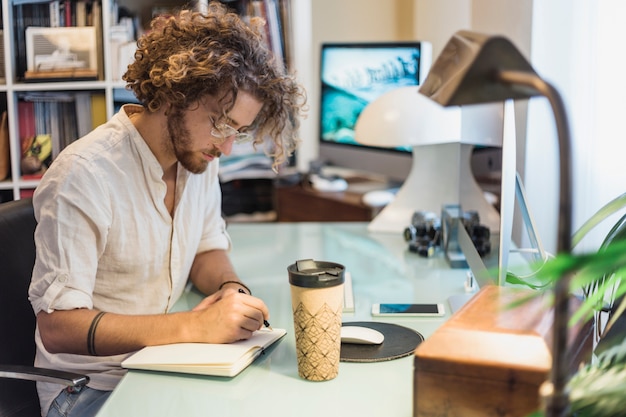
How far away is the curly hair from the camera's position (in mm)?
1449

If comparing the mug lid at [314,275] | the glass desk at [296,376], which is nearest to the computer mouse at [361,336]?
the glass desk at [296,376]

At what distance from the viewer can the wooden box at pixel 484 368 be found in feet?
2.71

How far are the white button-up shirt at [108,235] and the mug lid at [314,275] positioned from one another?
41 cm

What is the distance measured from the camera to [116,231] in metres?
1.44

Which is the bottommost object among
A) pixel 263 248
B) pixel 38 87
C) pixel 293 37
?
pixel 263 248

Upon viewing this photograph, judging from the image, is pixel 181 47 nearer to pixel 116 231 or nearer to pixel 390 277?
pixel 116 231

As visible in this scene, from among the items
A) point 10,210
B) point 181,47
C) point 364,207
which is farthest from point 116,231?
point 364,207

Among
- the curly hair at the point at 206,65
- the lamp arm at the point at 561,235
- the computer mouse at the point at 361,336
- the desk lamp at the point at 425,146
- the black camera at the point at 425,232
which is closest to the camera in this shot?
the lamp arm at the point at 561,235

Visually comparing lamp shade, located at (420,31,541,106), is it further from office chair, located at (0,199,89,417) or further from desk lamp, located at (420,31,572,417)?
office chair, located at (0,199,89,417)

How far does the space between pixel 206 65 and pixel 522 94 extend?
33.9 inches

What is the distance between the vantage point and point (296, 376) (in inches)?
46.1

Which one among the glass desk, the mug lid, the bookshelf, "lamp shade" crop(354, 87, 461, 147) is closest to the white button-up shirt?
the glass desk

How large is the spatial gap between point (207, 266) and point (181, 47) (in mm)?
503

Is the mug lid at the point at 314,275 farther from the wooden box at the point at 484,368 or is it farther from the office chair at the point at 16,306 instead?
the office chair at the point at 16,306
